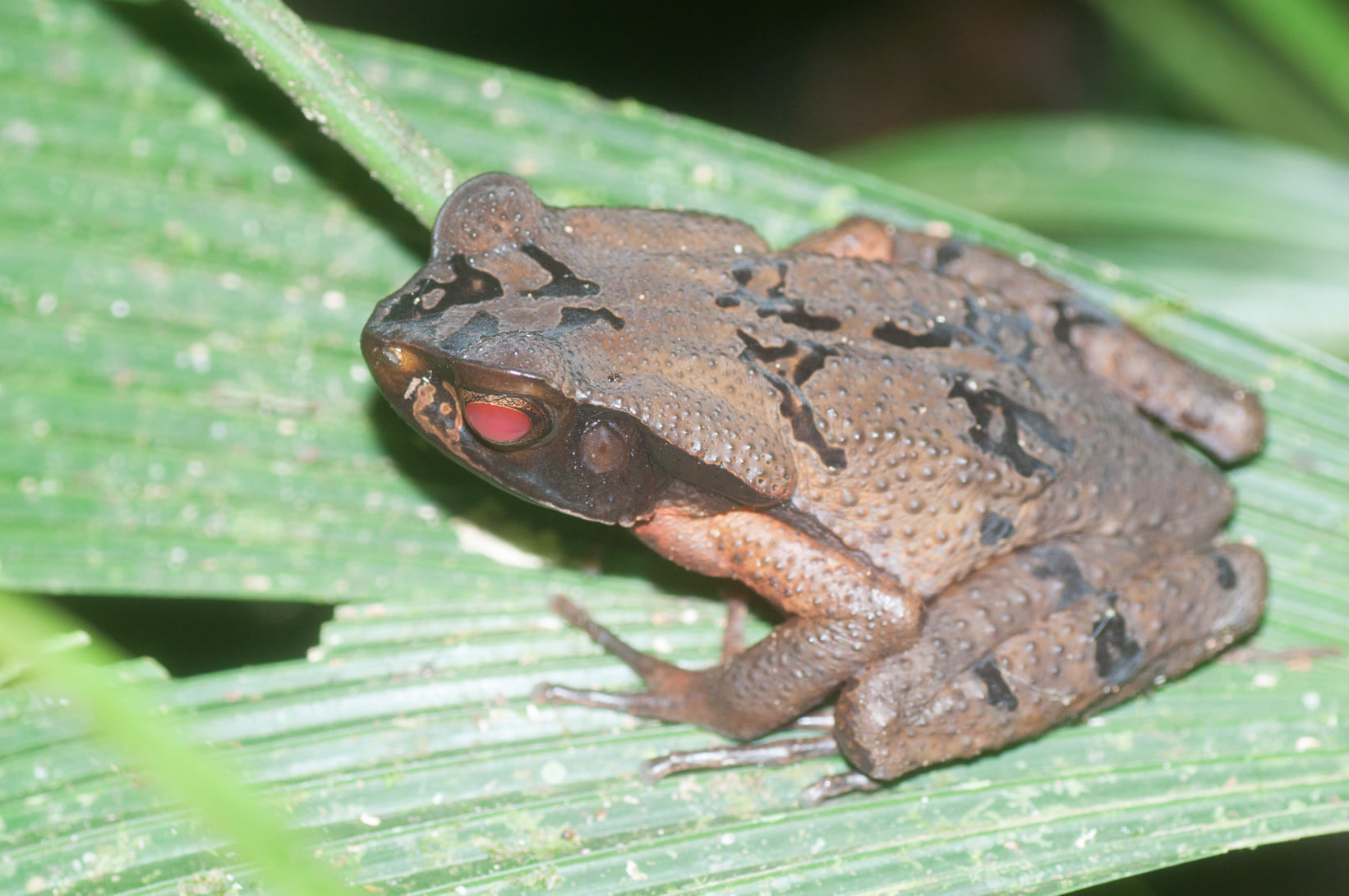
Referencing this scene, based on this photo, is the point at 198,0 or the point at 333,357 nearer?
the point at 198,0

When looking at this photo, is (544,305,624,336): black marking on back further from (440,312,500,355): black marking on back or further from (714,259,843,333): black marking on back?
(714,259,843,333): black marking on back

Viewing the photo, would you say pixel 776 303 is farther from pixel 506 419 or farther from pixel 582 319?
pixel 506 419

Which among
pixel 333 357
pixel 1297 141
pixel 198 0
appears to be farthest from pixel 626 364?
pixel 1297 141

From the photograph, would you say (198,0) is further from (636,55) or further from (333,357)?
(636,55)

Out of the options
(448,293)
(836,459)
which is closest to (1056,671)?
(836,459)

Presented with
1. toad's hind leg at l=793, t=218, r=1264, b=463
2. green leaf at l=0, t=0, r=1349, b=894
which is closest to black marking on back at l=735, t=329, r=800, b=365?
toad's hind leg at l=793, t=218, r=1264, b=463

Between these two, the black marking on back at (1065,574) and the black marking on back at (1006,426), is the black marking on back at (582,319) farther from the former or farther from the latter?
the black marking on back at (1065,574)

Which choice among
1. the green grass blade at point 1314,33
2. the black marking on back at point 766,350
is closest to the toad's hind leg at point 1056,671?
the black marking on back at point 766,350
